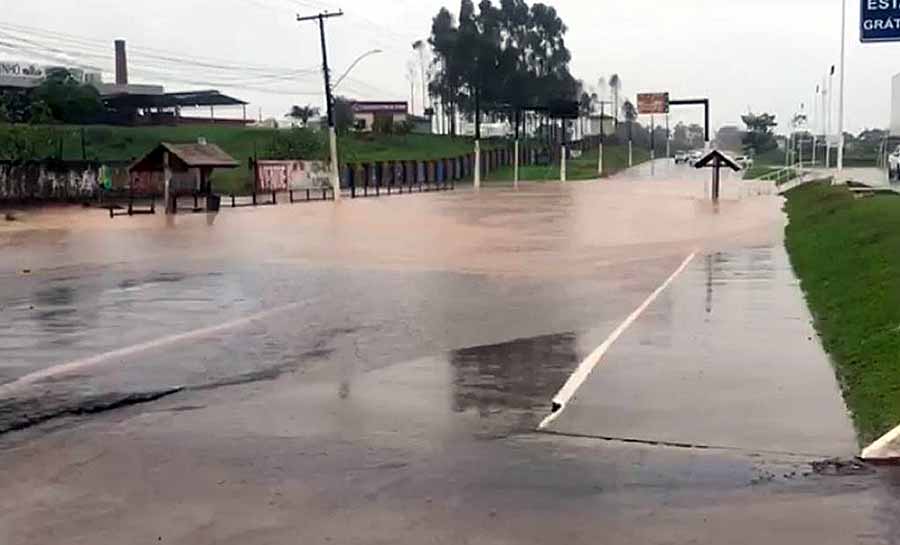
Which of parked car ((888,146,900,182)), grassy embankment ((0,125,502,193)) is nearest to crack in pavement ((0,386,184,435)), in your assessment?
parked car ((888,146,900,182))

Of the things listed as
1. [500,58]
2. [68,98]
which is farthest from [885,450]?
[500,58]

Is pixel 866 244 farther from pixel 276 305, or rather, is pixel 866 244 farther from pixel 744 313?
pixel 276 305

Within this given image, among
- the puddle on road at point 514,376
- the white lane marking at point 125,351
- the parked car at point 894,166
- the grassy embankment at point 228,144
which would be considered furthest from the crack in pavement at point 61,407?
the grassy embankment at point 228,144

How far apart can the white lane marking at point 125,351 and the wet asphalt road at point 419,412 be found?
6 centimetres

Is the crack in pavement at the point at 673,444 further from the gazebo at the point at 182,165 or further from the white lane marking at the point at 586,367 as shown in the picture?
the gazebo at the point at 182,165

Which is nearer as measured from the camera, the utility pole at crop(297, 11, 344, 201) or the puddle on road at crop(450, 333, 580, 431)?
the puddle on road at crop(450, 333, 580, 431)

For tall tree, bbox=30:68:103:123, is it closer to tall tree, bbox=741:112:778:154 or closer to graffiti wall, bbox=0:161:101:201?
graffiti wall, bbox=0:161:101:201

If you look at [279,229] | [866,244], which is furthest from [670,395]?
[279,229]

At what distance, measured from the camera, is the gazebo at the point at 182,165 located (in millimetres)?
44450

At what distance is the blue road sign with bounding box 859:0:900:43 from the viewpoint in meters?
11.2

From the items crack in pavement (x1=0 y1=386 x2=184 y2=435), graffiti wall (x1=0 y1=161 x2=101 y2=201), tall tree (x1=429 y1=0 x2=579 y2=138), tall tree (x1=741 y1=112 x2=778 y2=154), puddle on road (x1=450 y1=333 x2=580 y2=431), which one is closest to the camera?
crack in pavement (x1=0 y1=386 x2=184 y2=435)

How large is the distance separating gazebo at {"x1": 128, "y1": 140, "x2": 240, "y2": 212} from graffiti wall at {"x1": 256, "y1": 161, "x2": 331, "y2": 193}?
397 inches

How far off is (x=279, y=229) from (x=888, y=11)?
1004 inches

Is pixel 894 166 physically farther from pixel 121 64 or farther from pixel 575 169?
pixel 121 64
